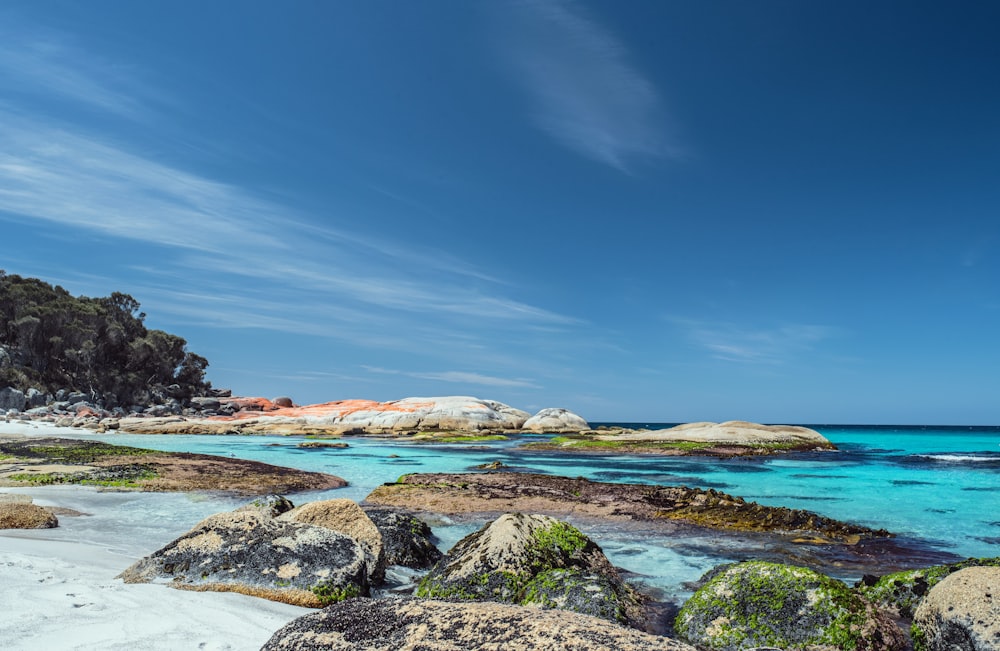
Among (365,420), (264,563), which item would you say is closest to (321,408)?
(365,420)

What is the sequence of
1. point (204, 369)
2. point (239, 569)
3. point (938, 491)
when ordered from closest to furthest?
point (239, 569) → point (938, 491) → point (204, 369)

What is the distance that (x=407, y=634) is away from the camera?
13.7 feet

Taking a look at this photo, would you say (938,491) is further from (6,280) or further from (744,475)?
(6,280)

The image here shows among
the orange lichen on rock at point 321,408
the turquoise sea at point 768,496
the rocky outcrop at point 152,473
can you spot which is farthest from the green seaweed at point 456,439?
the rocky outcrop at point 152,473

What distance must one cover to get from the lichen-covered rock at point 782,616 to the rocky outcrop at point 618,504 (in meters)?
7.55

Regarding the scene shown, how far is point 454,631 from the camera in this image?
4125 mm

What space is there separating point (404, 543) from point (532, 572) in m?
3.51

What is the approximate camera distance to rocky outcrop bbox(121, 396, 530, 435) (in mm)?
65544

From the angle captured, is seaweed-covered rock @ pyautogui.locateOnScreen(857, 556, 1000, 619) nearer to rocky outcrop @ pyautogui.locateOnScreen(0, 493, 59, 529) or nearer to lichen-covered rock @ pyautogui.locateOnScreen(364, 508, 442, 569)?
lichen-covered rock @ pyautogui.locateOnScreen(364, 508, 442, 569)

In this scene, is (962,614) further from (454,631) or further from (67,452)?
(67,452)

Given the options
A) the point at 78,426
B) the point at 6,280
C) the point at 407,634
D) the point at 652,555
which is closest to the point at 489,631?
the point at 407,634

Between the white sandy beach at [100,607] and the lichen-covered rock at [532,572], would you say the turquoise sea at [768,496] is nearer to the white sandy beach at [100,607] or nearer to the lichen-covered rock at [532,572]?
the lichen-covered rock at [532,572]

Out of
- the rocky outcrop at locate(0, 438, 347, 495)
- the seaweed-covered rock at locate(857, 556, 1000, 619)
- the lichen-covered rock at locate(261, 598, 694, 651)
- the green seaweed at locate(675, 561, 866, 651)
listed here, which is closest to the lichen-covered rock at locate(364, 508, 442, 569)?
the green seaweed at locate(675, 561, 866, 651)

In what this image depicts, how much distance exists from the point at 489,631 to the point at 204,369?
105364 millimetres
